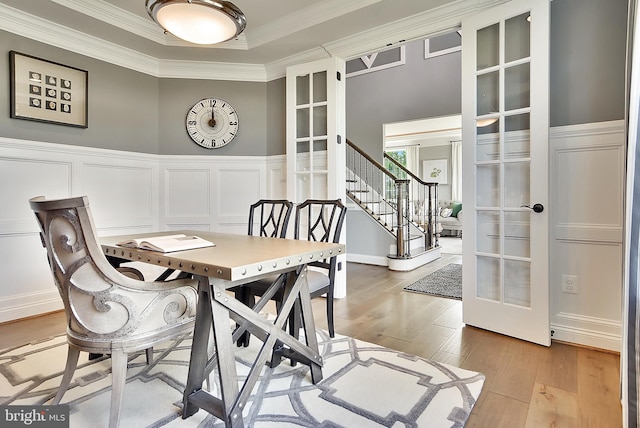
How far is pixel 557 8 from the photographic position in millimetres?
2322

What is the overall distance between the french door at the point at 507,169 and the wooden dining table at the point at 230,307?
1.38m

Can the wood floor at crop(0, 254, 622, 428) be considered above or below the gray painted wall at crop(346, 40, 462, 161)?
below

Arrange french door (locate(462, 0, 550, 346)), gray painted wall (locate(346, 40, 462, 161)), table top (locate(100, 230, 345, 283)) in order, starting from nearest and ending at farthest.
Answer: table top (locate(100, 230, 345, 283)) < french door (locate(462, 0, 550, 346)) < gray painted wall (locate(346, 40, 462, 161))

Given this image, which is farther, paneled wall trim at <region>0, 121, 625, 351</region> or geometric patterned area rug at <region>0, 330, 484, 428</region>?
paneled wall trim at <region>0, 121, 625, 351</region>

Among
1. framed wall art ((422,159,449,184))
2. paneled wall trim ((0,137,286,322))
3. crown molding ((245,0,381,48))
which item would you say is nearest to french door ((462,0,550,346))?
crown molding ((245,0,381,48))

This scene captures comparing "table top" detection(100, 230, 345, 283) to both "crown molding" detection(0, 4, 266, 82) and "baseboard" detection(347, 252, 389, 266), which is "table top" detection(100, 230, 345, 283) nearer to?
"crown molding" detection(0, 4, 266, 82)

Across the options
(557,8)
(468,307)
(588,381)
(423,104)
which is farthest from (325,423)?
(423,104)

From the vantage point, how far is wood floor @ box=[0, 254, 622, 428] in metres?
1.54

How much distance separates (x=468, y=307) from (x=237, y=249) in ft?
6.18

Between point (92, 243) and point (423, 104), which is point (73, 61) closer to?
point (92, 243)

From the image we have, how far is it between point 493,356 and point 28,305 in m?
3.52

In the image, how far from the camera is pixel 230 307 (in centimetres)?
136

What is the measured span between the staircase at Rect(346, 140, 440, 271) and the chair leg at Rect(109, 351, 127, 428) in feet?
12.1

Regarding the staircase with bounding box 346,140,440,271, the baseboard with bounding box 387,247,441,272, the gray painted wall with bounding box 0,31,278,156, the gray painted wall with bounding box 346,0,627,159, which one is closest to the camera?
the gray painted wall with bounding box 346,0,627,159
